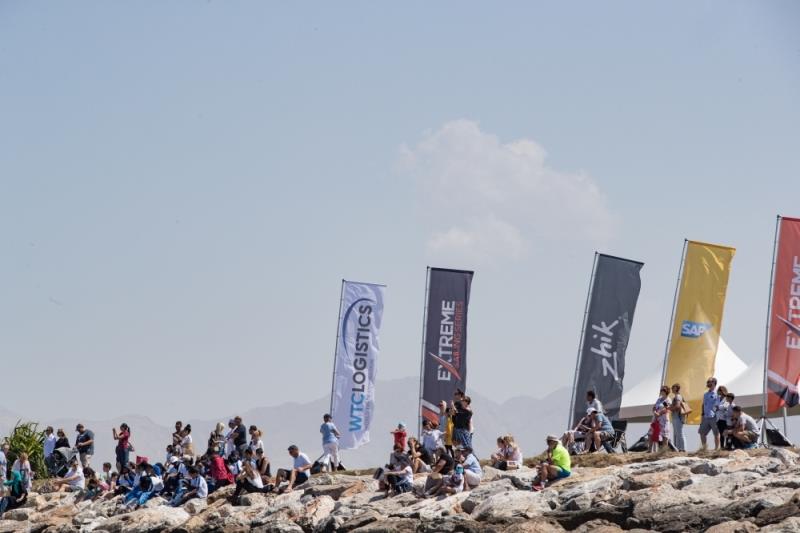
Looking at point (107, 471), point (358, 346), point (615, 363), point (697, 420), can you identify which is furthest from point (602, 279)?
point (107, 471)

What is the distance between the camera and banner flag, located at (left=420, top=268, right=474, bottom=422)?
34.6 metres

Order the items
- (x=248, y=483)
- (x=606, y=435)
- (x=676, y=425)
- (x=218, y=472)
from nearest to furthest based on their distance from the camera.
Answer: (x=676, y=425)
(x=606, y=435)
(x=248, y=483)
(x=218, y=472)

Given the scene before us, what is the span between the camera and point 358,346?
35906 millimetres

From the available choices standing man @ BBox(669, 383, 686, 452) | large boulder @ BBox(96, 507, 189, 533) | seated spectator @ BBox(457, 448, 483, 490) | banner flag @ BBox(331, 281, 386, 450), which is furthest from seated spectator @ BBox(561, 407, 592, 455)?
large boulder @ BBox(96, 507, 189, 533)

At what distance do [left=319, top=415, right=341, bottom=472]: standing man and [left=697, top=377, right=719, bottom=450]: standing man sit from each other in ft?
31.5

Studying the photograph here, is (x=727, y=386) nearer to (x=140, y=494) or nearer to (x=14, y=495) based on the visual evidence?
(x=140, y=494)

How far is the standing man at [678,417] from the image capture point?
28.5 meters

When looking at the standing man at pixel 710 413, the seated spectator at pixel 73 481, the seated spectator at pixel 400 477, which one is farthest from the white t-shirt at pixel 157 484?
the standing man at pixel 710 413

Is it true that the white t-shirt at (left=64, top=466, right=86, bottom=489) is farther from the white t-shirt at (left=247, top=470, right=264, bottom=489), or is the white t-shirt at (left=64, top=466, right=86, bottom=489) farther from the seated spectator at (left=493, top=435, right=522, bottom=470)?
the seated spectator at (left=493, top=435, right=522, bottom=470)

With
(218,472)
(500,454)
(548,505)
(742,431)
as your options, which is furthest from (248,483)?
(742,431)

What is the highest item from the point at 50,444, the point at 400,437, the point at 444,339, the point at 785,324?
the point at 785,324

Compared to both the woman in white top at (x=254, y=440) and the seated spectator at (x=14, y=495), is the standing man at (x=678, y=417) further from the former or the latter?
the seated spectator at (x=14, y=495)

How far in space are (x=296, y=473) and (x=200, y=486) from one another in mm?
2745

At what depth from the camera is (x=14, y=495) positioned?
36625 millimetres
